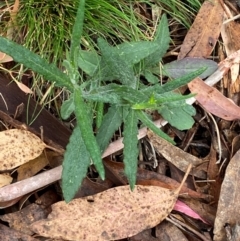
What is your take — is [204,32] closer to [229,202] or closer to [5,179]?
[229,202]

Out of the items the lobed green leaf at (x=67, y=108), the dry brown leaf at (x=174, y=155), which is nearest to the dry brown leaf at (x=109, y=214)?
the dry brown leaf at (x=174, y=155)

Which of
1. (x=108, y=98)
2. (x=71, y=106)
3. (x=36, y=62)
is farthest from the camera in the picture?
(x=71, y=106)

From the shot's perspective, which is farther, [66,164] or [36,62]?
[66,164]

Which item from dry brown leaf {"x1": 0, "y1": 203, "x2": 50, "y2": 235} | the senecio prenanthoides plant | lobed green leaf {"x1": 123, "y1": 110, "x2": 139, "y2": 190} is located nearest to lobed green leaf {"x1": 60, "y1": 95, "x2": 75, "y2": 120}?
the senecio prenanthoides plant

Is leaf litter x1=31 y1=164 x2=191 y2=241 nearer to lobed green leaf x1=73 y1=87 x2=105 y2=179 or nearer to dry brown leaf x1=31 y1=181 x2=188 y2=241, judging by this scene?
dry brown leaf x1=31 y1=181 x2=188 y2=241

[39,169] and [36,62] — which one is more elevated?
[36,62]

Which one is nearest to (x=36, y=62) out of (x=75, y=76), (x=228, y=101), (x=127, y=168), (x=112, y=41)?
(x=75, y=76)

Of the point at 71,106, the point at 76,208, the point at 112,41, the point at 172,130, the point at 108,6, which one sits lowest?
the point at 76,208

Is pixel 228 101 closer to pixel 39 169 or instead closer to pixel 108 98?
pixel 108 98
